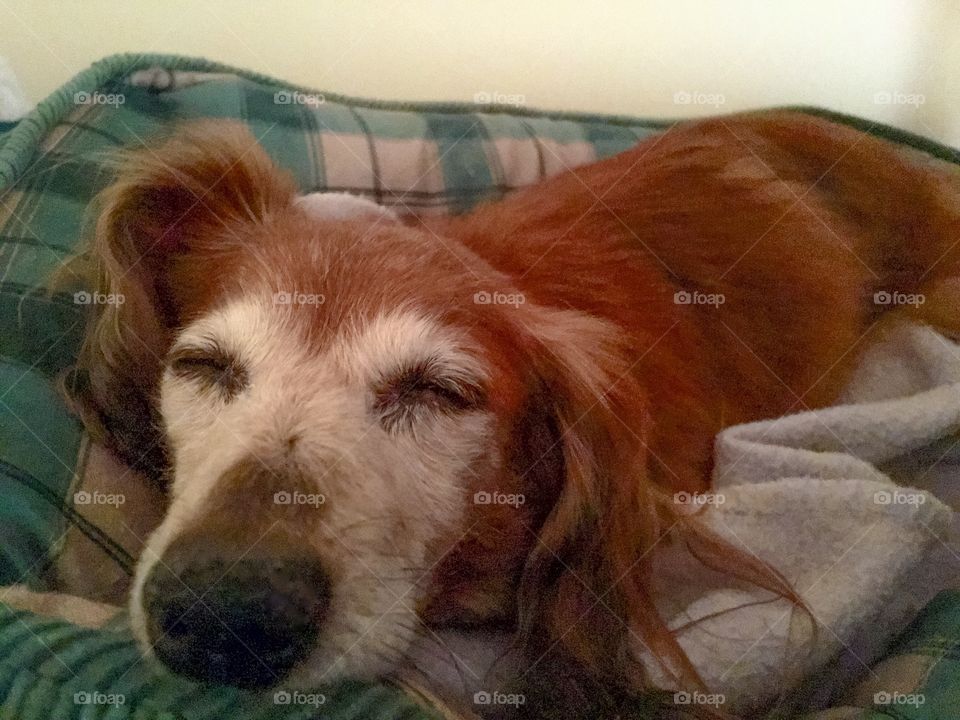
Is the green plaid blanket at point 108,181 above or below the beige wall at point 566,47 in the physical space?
below

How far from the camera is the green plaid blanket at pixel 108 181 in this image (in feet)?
2.25

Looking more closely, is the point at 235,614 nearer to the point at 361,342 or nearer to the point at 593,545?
the point at 361,342

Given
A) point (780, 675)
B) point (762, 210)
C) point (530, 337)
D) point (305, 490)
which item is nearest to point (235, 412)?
point (305, 490)

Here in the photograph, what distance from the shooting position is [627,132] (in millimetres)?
1647

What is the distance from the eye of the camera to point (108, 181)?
1.15 metres

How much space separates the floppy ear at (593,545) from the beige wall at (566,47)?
790mm

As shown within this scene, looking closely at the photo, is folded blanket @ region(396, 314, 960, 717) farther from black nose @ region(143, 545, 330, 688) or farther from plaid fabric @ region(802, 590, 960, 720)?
black nose @ region(143, 545, 330, 688)

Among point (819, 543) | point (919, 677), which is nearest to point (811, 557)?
point (819, 543)

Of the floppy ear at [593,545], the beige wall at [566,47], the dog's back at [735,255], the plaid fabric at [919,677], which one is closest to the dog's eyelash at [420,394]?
the floppy ear at [593,545]

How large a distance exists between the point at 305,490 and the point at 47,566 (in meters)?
0.38

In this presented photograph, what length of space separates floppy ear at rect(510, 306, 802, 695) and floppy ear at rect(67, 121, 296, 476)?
0.48 m

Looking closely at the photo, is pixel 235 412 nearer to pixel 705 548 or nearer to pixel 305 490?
pixel 305 490

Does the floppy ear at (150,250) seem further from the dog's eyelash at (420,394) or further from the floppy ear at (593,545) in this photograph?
the floppy ear at (593,545)

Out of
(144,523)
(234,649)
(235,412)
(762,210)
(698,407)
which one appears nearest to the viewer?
(234,649)
